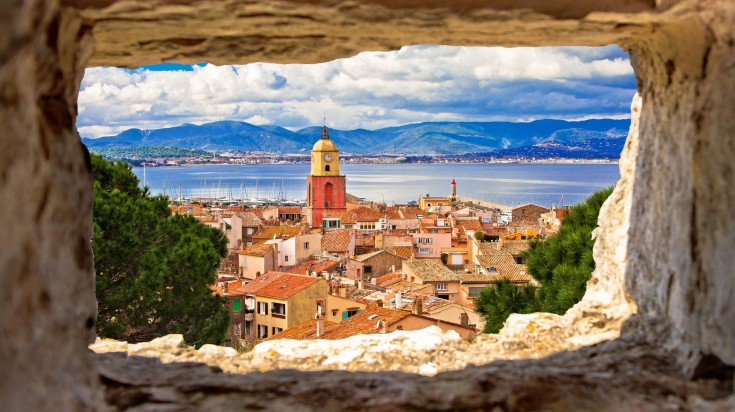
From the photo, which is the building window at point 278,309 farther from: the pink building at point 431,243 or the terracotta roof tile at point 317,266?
the pink building at point 431,243

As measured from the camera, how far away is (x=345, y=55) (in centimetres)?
355

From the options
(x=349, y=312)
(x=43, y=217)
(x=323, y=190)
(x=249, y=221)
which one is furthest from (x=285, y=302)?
(x=323, y=190)

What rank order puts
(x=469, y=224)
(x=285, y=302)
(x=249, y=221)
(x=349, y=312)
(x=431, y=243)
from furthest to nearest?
(x=249, y=221)
(x=469, y=224)
(x=431, y=243)
(x=285, y=302)
(x=349, y=312)

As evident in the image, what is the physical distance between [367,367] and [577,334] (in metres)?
1.32

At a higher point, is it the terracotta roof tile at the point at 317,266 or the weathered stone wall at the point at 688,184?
the weathered stone wall at the point at 688,184

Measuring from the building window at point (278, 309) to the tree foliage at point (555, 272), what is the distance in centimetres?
1465

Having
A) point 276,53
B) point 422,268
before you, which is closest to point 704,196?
point 276,53

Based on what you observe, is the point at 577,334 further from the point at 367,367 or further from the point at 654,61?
the point at 654,61

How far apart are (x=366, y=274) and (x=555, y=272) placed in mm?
25142

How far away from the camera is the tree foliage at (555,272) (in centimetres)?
927

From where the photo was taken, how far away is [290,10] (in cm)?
287

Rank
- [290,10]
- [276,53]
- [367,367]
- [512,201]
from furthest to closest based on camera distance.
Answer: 1. [512,201]
2. [367,367]
3. [276,53]
4. [290,10]

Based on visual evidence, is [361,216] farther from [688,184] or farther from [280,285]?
[688,184]

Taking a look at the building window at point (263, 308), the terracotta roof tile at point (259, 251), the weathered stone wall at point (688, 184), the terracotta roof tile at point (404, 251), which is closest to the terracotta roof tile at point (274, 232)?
the terracotta roof tile at point (259, 251)
